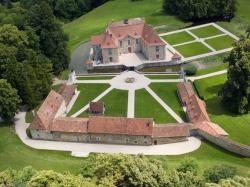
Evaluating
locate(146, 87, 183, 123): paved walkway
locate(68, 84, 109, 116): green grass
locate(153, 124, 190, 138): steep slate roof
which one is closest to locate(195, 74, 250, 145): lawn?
locate(146, 87, 183, 123): paved walkway

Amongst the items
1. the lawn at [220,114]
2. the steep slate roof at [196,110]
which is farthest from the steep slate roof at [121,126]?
the lawn at [220,114]

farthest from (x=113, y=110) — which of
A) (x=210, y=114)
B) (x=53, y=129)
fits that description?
(x=210, y=114)

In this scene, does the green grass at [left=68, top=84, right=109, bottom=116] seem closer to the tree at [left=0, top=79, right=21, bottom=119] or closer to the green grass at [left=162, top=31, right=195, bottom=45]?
the tree at [left=0, top=79, right=21, bottom=119]

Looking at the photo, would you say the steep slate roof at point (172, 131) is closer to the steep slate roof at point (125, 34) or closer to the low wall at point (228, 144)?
the low wall at point (228, 144)

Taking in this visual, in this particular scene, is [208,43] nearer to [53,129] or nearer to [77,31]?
[77,31]

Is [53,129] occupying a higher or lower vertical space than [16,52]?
lower

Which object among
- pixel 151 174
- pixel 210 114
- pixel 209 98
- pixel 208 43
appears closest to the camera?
pixel 151 174
